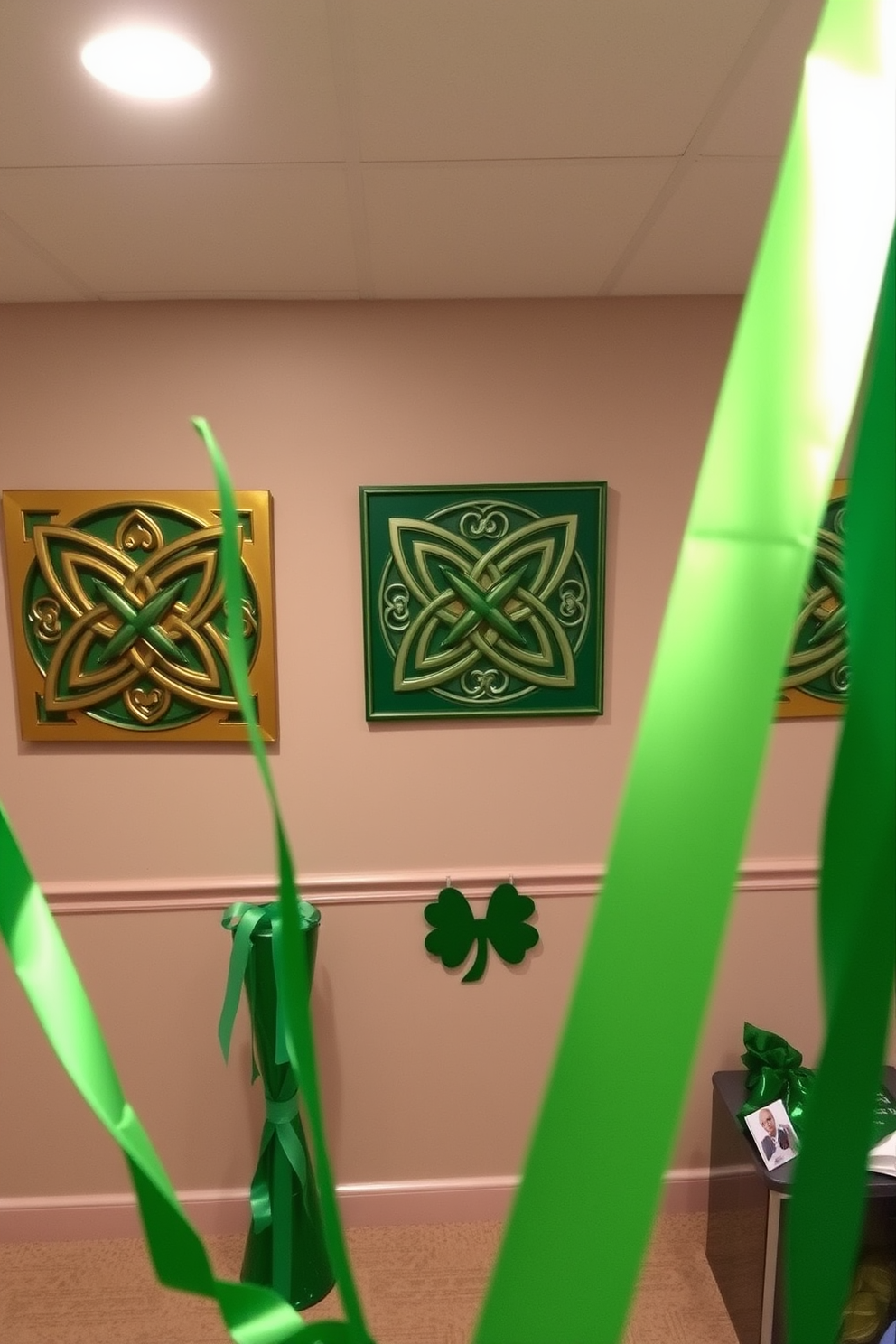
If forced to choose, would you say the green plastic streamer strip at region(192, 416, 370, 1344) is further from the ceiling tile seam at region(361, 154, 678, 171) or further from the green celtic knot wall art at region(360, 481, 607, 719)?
the green celtic knot wall art at region(360, 481, 607, 719)

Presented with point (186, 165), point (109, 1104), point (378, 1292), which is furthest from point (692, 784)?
point (378, 1292)

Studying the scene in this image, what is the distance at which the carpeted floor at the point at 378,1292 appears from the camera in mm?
1875

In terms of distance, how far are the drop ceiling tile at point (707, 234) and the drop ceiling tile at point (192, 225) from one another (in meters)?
0.54

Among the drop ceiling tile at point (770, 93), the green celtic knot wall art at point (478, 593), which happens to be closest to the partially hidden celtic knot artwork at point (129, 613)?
the green celtic knot wall art at point (478, 593)

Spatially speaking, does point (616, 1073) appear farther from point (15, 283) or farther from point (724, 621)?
point (15, 283)

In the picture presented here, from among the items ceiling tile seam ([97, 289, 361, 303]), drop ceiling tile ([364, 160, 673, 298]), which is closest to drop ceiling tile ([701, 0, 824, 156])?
drop ceiling tile ([364, 160, 673, 298])

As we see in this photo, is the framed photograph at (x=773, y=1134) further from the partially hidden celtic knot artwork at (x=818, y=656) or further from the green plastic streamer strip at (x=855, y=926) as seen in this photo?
the green plastic streamer strip at (x=855, y=926)

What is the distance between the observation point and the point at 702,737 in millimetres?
240

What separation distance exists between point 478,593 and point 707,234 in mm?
816

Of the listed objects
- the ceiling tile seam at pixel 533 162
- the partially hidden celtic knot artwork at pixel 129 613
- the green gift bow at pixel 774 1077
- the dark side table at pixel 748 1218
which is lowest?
the dark side table at pixel 748 1218

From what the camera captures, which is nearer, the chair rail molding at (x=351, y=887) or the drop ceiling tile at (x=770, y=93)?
the drop ceiling tile at (x=770, y=93)

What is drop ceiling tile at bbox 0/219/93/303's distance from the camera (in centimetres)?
157

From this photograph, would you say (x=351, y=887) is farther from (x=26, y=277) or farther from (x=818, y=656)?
(x=26, y=277)

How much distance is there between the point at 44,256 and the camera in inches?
63.5
